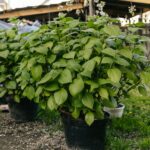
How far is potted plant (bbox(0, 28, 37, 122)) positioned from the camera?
4.33 meters

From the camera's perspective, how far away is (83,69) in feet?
10.8

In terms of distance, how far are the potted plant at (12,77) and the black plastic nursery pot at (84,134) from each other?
36.4 inches

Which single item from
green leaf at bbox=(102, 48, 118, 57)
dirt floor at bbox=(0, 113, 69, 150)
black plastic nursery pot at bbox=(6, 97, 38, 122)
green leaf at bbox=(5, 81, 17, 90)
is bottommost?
dirt floor at bbox=(0, 113, 69, 150)

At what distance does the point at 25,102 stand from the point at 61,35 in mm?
1399

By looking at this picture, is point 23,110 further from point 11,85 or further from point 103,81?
point 103,81

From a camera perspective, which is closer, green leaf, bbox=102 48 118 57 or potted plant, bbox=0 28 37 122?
green leaf, bbox=102 48 118 57

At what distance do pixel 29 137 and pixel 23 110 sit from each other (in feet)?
1.90

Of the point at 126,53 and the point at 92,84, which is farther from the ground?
the point at 126,53

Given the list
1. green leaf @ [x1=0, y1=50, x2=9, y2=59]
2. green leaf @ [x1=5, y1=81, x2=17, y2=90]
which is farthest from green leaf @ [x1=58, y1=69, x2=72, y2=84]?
green leaf @ [x1=5, y1=81, x2=17, y2=90]

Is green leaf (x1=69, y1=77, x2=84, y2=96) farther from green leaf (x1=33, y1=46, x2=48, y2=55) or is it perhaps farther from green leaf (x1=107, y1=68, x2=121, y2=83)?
green leaf (x1=33, y1=46, x2=48, y2=55)

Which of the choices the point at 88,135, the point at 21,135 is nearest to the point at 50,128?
the point at 21,135

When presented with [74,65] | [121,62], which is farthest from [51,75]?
[121,62]

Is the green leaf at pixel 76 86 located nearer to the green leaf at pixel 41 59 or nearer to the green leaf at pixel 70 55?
the green leaf at pixel 70 55

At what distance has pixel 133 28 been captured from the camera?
3.58 meters
